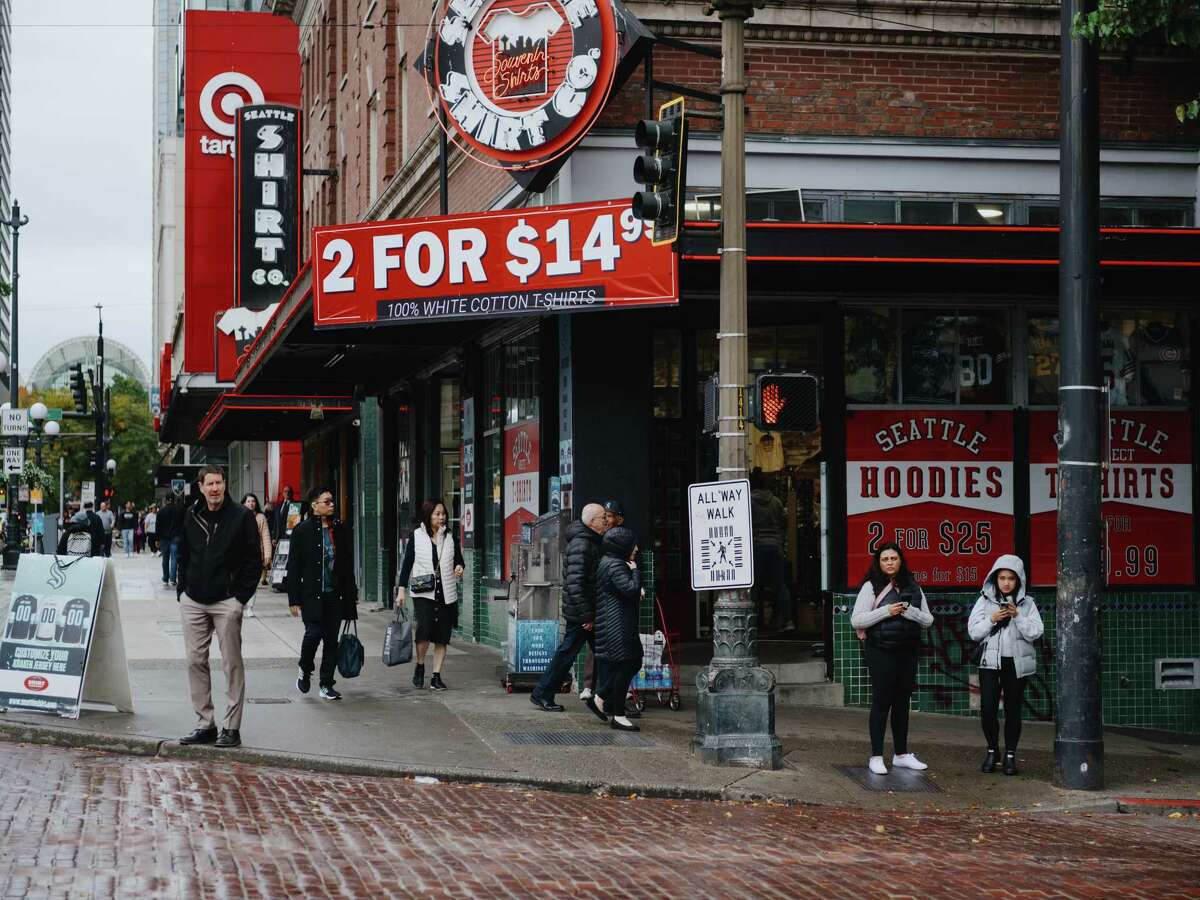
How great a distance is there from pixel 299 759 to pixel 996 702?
519 centimetres

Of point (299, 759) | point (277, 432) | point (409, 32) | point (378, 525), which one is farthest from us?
point (277, 432)

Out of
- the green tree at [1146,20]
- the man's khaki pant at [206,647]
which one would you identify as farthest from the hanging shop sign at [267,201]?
the green tree at [1146,20]

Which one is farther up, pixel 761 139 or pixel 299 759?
pixel 761 139

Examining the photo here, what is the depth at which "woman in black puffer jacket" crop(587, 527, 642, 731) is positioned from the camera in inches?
476

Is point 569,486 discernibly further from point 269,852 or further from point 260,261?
point 260,261

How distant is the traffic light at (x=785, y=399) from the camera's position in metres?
10.5

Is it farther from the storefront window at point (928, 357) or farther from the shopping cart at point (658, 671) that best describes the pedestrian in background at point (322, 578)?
the storefront window at point (928, 357)

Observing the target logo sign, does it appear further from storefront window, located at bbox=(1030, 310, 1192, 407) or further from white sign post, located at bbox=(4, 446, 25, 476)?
storefront window, located at bbox=(1030, 310, 1192, 407)

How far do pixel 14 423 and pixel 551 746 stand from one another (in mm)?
26645

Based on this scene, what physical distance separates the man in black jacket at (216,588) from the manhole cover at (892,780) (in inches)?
177

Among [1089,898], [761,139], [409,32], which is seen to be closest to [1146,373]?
[761,139]

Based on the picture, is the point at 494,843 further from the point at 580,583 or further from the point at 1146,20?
the point at 1146,20

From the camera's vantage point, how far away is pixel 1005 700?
1116 centimetres

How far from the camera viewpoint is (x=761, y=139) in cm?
1462
